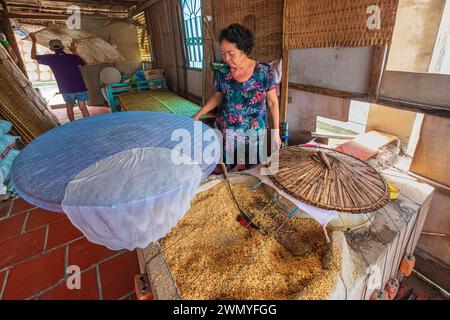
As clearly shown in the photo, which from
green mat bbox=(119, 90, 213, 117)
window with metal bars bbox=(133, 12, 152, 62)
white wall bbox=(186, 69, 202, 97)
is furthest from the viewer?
window with metal bars bbox=(133, 12, 152, 62)

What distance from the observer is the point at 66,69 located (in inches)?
204

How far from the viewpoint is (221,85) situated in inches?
89.0

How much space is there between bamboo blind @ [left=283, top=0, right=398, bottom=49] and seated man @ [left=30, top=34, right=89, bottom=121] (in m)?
4.90

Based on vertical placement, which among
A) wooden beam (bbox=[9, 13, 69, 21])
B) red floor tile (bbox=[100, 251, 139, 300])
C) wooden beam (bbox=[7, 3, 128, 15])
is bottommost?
red floor tile (bbox=[100, 251, 139, 300])

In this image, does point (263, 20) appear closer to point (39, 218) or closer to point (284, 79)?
point (284, 79)

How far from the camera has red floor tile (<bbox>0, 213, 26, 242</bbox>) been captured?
8.04 feet

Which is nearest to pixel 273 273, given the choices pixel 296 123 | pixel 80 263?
pixel 80 263

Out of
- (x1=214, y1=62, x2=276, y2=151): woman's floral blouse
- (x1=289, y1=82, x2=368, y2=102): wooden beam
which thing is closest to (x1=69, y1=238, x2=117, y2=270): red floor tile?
(x1=214, y1=62, x2=276, y2=151): woman's floral blouse

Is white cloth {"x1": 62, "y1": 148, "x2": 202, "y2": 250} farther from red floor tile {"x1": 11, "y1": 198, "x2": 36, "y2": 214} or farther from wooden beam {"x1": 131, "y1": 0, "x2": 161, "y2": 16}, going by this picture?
wooden beam {"x1": 131, "y1": 0, "x2": 161, "y2": 16}

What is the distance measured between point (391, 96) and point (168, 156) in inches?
70.4

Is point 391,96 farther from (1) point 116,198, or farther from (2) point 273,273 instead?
(1) point 116,198

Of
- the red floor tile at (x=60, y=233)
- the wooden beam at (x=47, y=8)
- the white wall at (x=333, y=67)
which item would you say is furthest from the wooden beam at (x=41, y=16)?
the white wall at (x=333, y=67)

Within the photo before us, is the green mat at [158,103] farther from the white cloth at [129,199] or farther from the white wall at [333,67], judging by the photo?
the white cloth at [129,199]

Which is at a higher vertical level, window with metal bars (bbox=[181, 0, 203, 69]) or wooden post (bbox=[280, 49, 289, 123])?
window with metal bars (bbox=[181, 0, 203, 69])
